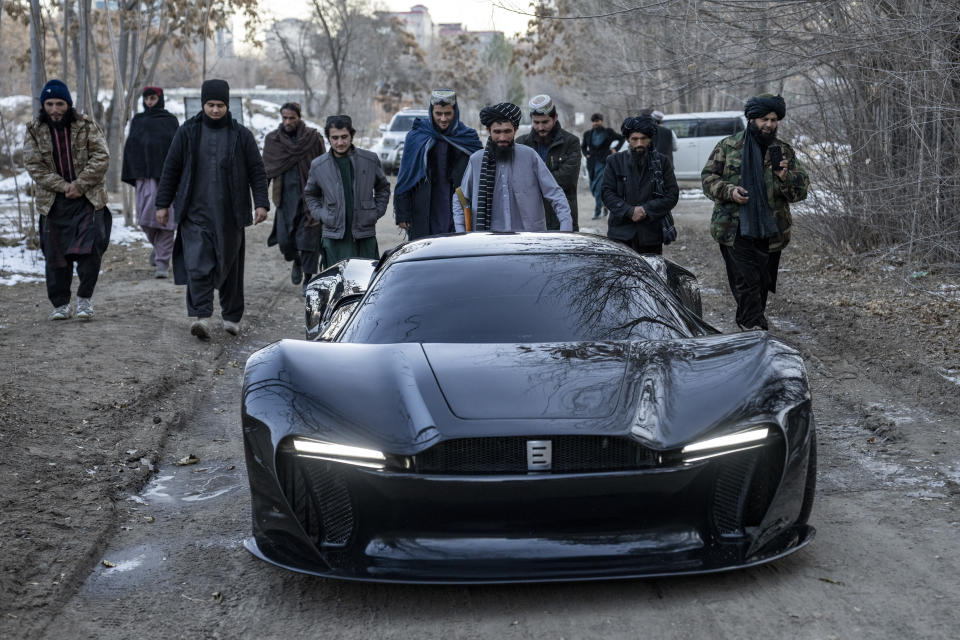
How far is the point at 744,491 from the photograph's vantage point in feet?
12.3

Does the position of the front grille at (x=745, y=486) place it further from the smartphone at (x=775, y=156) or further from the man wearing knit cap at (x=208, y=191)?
the man wearing knit cap at (x=208, y=191)

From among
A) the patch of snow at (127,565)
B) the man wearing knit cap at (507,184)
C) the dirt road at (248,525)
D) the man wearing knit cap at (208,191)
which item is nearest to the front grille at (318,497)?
the dirt road at (248,525)

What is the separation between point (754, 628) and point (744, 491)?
466 millimetres

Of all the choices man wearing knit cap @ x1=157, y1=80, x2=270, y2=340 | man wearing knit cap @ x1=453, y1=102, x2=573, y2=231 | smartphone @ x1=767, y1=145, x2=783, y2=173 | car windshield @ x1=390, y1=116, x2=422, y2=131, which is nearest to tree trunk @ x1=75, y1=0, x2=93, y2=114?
man wearing knit cap @ x1=157, y1=80, x2=270, y2=340

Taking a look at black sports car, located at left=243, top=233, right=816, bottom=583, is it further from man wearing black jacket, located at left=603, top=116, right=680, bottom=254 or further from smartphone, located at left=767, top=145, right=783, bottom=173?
man wearing black jacket, located at left=603, top=116, right=680, bottom=254

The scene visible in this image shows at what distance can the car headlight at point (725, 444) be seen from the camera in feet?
12.1

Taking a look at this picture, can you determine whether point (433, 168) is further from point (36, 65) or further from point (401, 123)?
point (401, 123)

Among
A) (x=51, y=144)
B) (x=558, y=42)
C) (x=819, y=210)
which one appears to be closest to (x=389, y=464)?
(x=51, y=144)

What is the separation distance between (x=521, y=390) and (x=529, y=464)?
36 cm

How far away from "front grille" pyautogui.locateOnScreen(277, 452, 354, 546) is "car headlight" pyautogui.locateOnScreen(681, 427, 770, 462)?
1138 mm

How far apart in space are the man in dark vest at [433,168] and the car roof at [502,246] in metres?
3.43

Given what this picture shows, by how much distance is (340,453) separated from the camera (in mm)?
3744

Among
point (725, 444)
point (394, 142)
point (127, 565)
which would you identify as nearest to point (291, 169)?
point (127, 565)

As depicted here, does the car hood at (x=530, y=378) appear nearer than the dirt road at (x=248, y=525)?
No
